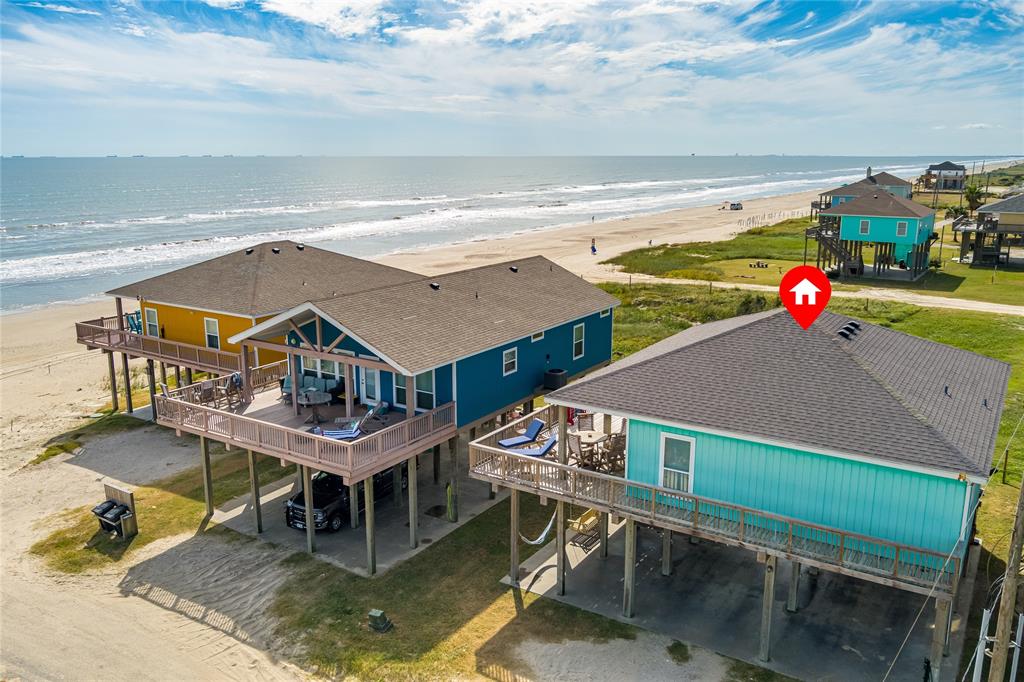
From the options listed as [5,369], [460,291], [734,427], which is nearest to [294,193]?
[5,369]

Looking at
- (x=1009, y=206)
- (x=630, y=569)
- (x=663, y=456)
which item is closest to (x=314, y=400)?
(x=630, y=569)

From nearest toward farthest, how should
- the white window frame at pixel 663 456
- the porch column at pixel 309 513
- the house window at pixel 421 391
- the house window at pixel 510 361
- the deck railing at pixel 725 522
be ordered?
the deck railing at pixel 725 522
the white window frame at pixel 663 456
the porch column at pixel 309 513
the house window at pixel 421 391
the house window at pixel 510 361

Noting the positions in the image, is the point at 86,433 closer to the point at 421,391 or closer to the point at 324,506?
the point at 324,506

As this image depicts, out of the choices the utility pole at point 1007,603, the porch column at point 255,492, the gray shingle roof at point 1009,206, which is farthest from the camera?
the gray shingle roof at point 1009,206

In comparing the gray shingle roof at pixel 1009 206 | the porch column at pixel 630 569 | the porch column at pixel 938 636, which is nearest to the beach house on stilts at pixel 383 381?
the porch column at pixel 630 569

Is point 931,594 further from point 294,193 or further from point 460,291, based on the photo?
point 294,193

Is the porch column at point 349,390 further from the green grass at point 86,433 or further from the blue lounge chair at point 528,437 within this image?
the green grass at point 86,433

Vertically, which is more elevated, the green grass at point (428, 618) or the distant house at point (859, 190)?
the distant house at point (859, 190)
